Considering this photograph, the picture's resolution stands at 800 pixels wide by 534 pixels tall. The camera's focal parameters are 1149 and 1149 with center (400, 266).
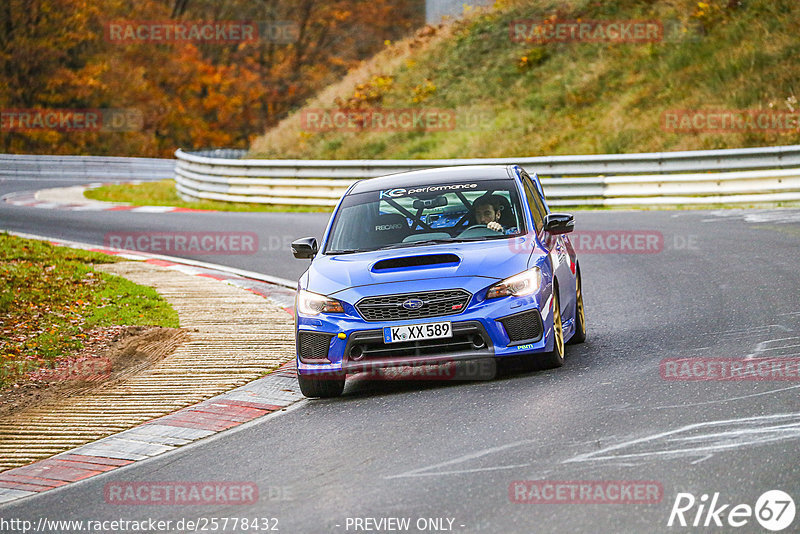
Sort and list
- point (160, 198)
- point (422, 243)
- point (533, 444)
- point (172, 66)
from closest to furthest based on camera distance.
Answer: point (533, 444), point (422, 243), point (160, 198), point (172, 66)

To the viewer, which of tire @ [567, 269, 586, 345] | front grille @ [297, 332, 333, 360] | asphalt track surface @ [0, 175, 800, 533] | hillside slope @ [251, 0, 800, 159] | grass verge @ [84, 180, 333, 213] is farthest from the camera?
hillside slope @ [251, 0, 800, 159]

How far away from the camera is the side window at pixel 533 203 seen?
9.91 meters

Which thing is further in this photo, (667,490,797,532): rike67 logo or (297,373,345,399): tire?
(297,373,345,399): tire

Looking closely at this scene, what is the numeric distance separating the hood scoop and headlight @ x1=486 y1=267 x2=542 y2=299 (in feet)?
1.30

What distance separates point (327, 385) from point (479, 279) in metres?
1.48

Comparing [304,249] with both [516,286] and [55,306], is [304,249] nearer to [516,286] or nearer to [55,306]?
[516,286]

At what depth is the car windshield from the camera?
9633 mm

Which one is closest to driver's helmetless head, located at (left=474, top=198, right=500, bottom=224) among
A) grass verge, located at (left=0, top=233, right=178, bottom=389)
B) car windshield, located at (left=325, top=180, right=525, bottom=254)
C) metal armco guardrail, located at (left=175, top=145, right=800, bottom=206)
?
car windshield, located at (left=325, top=180, right=525, bottom=254)

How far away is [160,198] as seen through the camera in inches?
1315

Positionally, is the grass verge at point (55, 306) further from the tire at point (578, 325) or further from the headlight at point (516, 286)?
the tire at point (578, 325)

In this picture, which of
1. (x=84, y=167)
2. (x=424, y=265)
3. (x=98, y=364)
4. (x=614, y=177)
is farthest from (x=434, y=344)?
(x=84, y=167)

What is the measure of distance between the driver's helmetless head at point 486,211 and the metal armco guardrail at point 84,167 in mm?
34490

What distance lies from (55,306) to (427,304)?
6556 millimetres

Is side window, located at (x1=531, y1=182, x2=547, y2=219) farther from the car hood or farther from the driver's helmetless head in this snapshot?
the car hood
